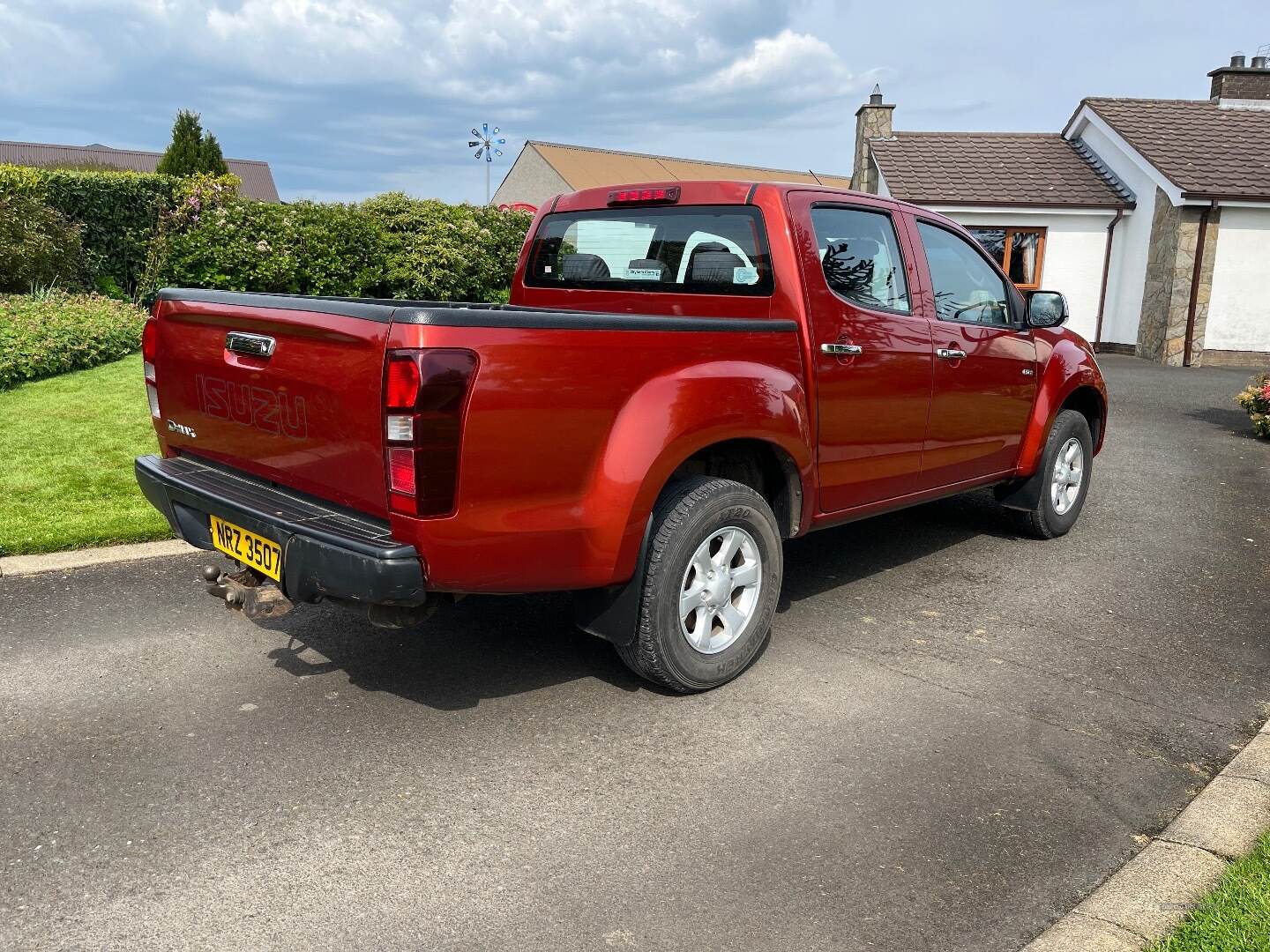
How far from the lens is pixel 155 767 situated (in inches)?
131

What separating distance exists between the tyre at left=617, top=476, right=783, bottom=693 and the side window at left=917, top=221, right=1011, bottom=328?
1.78 m

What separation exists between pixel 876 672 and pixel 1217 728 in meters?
1.22

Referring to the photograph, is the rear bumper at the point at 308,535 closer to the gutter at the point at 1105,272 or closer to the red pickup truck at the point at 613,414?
the red pickup truck at the point at 613,414

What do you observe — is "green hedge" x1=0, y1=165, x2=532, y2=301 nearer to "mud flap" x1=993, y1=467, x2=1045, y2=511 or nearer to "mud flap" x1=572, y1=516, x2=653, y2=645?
"mud flap" x1=993, y1=467, x2=1045, y2=511

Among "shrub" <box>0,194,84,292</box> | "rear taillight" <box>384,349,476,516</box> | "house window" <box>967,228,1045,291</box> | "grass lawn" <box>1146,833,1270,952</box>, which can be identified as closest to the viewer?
"grass lawn" <box>1146,833,1270,952</box>

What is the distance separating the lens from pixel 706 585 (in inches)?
153

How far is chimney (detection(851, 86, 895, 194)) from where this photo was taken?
22688mm

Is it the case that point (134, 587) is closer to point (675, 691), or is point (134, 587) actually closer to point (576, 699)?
point (576, 699)

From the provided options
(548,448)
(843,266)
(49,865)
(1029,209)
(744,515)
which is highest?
(1029,209)

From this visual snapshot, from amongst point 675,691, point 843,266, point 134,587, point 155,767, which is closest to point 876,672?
point 675,691

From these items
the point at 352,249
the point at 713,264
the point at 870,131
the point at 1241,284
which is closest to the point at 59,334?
the point at 352,249

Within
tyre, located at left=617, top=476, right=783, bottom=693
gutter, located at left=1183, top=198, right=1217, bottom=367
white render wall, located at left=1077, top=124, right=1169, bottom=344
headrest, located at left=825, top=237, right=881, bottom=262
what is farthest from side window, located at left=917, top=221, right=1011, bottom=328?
white render wall, located at left=1077, top=124, right=1169, bottom=344

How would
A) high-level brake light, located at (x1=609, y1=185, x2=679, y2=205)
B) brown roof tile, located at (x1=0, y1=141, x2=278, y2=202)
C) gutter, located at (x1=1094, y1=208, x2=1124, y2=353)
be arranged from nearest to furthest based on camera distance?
high-level brake light, located at (x1=609, y1=185, x2=679, y2=205) < gutter, located at (x1=1094, y1=208, x2=1124, y2=353) < brown roof tile, located at (x1=0, y1=141, x2=278, y2=202)

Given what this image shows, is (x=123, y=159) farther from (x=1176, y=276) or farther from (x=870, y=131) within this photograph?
(x=1176, y=276)
